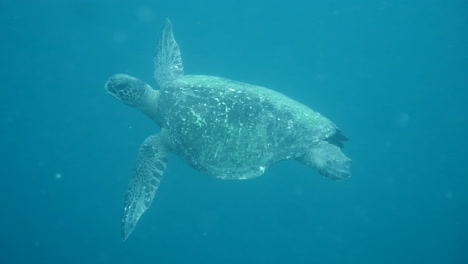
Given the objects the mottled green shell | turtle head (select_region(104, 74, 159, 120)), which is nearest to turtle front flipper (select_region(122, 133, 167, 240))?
the mottled green shell

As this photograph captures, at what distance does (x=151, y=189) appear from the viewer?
575cm

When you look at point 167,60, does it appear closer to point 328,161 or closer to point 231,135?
point 231,135

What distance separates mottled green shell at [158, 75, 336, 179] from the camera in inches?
201

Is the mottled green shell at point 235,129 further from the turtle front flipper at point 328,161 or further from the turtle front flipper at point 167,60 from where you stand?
the turtle front flipper at point 167,60

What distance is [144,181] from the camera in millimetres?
5840

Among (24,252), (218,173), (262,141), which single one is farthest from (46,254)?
(262,141)

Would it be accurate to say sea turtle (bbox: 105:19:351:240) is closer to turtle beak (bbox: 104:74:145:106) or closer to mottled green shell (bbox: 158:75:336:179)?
mottled green shell (bbox: 158:75:336:179)

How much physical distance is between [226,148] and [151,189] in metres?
1.85

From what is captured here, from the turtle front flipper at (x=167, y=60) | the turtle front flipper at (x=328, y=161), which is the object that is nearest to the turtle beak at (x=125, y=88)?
the turtle front flipper at (x=167, y=60)

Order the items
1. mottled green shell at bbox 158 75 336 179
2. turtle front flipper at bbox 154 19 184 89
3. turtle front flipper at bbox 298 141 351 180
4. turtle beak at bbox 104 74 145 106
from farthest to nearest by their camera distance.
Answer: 1. turtle front flipper at bbox 154 19 184 89
2. turtle beak at bbox 104 74 145 106
3. turtle front flipper at bbox 298 141 351 180
4. mottled green shell at bbox 158 75 336 179

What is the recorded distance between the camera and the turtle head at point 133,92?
638 cm

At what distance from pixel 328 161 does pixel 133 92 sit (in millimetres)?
4552

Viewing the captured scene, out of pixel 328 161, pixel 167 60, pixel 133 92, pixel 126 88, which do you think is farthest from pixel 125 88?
pixel 328 161

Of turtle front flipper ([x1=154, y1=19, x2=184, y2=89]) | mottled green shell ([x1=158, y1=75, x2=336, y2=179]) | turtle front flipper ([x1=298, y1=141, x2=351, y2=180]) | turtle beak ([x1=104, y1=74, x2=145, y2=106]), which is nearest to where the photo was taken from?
mottled green shell ([x1=158, y1=75, x2=336, y2=179])
